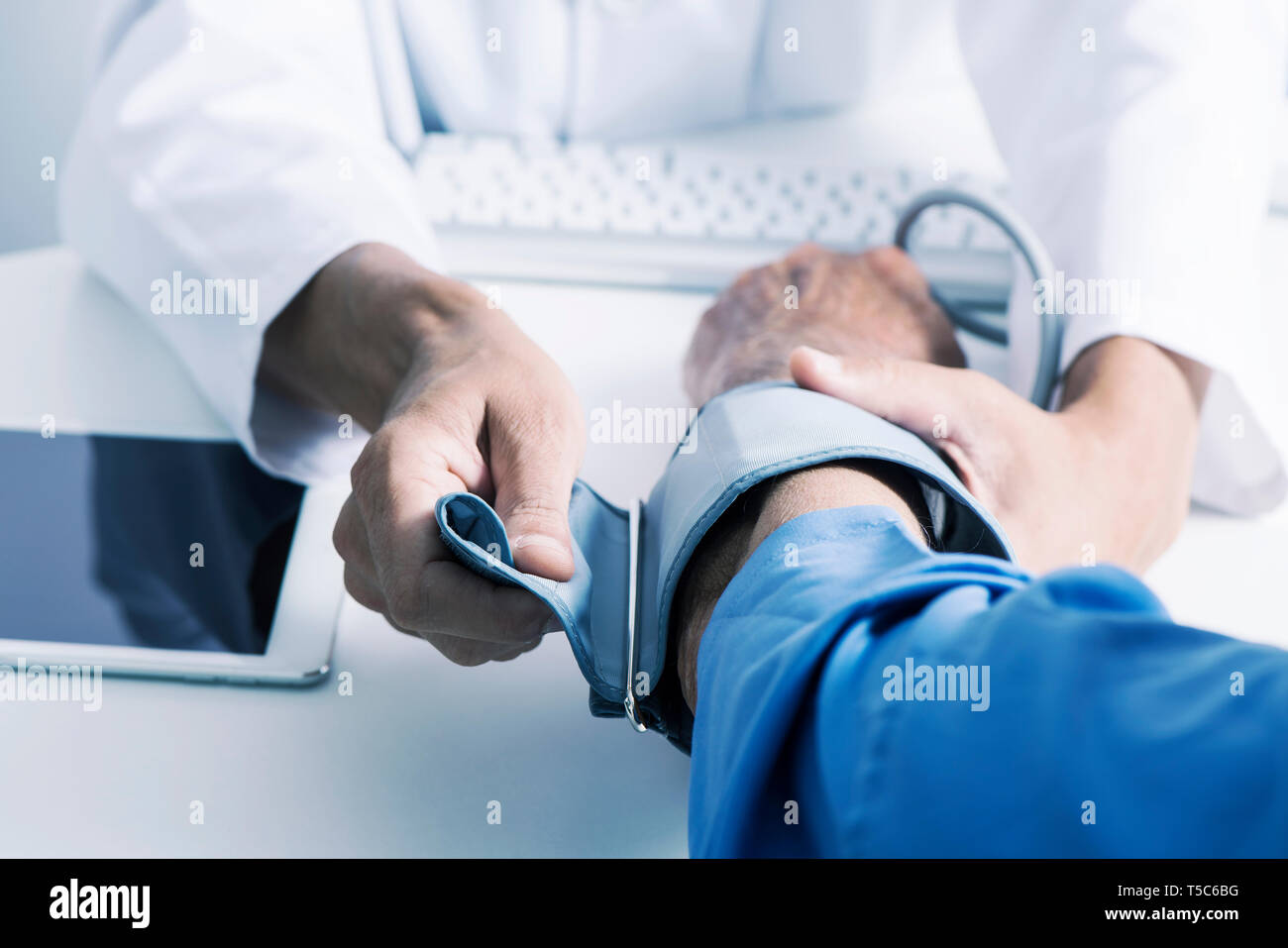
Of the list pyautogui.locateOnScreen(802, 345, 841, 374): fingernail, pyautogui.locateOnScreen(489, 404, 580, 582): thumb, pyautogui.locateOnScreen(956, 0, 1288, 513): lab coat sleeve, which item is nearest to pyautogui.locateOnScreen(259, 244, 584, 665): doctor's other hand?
pyautogui.locateOnScreen(489, 404, 580, 582): thumb

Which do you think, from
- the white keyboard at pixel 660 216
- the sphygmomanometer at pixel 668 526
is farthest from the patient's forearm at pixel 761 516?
the white keyboard at pixel 660 216

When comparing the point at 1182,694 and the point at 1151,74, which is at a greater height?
the point at 1151,74

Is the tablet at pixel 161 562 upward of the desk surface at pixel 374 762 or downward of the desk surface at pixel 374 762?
upward

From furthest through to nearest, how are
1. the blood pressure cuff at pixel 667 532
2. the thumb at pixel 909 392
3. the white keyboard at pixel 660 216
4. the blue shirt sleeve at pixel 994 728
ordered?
the white keyboard at pixel 660 216 → the thumb at pixel 909 392 → the blood pressure cuff at pixel 667 532 → the blue shirt sleeve at pixel 994 728

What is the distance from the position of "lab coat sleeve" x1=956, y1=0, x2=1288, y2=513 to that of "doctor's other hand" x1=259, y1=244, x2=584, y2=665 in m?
0.35

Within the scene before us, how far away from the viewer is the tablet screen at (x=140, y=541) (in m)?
0.50

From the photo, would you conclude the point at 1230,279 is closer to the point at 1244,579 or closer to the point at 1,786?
the point at 1244,579

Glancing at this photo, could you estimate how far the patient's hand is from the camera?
0.64 m

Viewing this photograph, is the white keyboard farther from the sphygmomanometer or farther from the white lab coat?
the sphygmomanometer

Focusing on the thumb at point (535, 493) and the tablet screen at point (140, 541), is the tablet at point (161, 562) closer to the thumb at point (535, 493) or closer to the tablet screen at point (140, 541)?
the tablet screen at point (140, 541)

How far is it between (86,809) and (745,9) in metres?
0.73

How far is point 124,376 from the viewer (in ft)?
2.17

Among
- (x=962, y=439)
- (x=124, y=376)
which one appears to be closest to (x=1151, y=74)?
(x=962, y=439)

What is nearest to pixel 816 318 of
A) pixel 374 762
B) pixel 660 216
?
pixel 660 216
